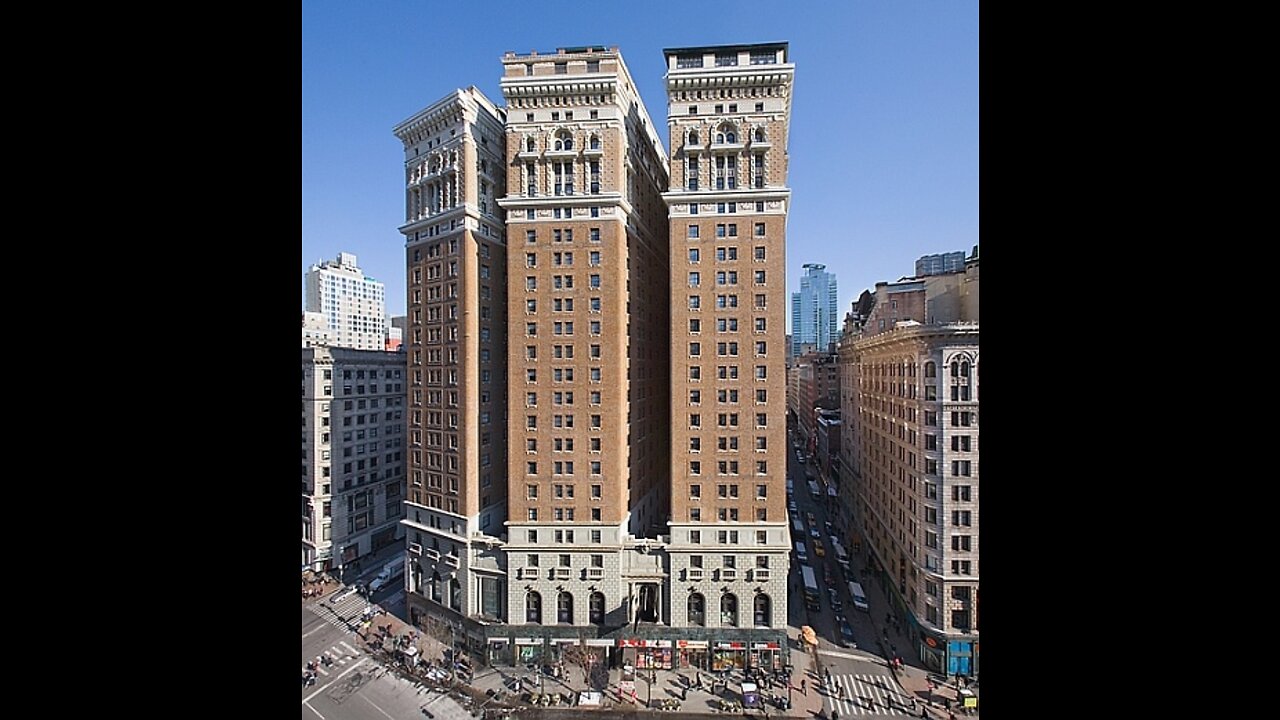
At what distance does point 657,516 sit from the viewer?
43.7ft

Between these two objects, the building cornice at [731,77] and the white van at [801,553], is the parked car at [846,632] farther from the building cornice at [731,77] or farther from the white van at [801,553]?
the building cornice at [731,77]

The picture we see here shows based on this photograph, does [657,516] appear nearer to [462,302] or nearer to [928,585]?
[928,585]

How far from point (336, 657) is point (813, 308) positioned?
70.2ft

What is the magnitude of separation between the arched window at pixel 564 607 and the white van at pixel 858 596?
6588mm

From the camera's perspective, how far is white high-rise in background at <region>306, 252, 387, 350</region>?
15.2m

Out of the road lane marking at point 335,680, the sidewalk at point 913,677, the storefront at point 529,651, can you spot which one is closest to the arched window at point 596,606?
the storefront at point 529,651

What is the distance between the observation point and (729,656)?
32.4ft

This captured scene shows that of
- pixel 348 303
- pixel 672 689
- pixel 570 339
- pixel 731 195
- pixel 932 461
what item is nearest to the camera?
pixel 672 689

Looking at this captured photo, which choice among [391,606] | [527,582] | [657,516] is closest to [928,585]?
[657,516]

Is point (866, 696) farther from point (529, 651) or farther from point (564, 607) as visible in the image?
point (529, 651)

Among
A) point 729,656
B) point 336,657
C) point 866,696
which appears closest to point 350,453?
point 336,657

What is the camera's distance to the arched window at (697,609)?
33.7 feet
